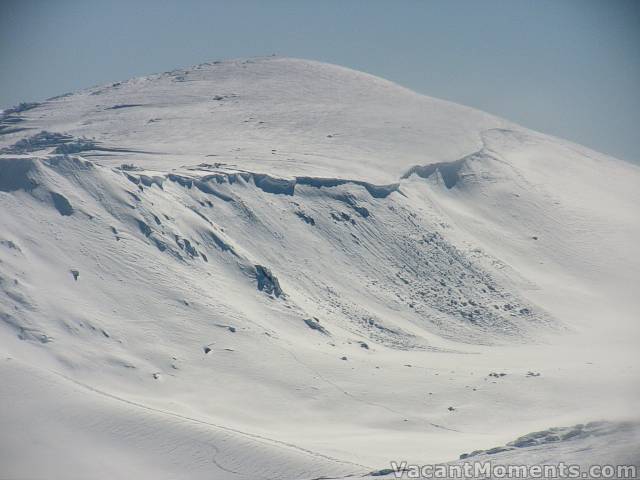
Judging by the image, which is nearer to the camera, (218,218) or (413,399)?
(413,399)

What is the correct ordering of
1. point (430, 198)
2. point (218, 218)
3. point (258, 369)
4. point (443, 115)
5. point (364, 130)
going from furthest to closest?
point (443, 115) < point (364, 130) < point (430, 198) < point (218, 218) < point (258, 369)

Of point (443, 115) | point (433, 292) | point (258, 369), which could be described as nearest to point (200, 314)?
point (258, 369)

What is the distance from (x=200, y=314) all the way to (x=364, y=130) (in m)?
26.1

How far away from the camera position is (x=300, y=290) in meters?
44.9

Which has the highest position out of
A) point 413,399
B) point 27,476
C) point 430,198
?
point 430,198

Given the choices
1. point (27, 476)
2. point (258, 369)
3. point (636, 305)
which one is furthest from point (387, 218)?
point (27, 476)

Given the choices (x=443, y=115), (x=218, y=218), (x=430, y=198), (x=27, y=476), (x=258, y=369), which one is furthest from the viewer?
(x=443, y=115)

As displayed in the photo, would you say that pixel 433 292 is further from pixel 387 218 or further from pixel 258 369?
pixel 258 369

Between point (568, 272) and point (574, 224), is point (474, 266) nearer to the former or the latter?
point (568, 272)

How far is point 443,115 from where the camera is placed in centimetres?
6769

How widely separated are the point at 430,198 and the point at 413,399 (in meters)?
19.7

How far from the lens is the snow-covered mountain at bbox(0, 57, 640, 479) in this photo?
1203 inches

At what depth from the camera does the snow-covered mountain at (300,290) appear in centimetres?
3055

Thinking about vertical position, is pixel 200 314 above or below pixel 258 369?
above
